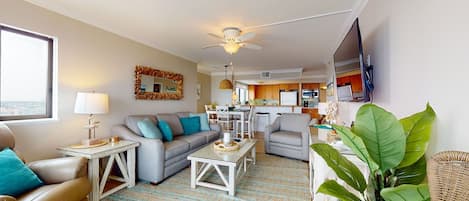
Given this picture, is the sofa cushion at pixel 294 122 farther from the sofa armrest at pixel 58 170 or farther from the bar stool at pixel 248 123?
the sofa armrest at pixel 58 170

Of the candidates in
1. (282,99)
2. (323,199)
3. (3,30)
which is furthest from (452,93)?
(282,99)

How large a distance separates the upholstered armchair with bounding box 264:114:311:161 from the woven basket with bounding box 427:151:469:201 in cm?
290

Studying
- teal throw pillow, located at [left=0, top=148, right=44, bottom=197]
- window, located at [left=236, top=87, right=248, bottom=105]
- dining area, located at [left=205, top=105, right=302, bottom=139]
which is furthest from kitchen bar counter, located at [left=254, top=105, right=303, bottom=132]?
teal throw pillow, located at [left=0, top=148, right=44, bottom=197]

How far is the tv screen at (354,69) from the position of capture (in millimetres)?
1483

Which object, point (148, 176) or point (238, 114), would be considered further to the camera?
point (238, 114)

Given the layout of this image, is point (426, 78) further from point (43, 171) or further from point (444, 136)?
point (43, 171)

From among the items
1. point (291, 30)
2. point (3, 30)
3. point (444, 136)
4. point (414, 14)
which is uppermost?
point (291, 30)

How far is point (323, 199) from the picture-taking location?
168 centimetres

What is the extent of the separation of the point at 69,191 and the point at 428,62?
259 centimetres

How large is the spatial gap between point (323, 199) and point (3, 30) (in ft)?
11.8

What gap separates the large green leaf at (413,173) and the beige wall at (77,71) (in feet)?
10.7

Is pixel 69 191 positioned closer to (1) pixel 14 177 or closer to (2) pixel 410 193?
(1) pixel 14 177

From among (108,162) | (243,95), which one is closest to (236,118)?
(108,162)

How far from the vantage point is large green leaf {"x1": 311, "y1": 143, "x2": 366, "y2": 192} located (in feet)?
2.91
